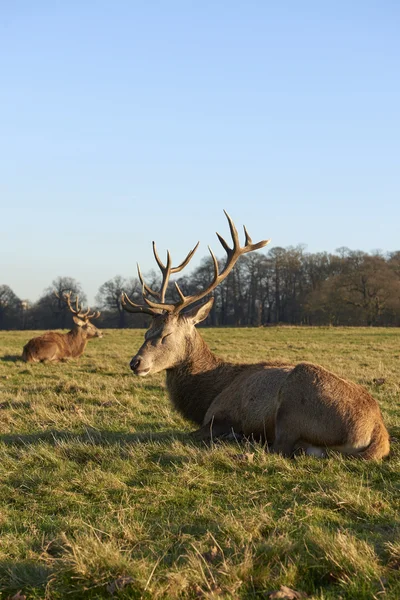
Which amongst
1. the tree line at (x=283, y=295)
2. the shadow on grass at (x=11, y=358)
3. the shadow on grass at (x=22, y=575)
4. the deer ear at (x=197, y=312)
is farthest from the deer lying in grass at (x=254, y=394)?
the tree line at (x=283, y=295)

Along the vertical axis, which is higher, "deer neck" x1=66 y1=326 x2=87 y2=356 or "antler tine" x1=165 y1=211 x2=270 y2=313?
"antler tine" x1=165 y1=211 x2=270 y2=313

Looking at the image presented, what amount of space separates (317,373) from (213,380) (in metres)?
2.04

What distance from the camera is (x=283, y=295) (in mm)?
71562

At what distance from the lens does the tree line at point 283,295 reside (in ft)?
185

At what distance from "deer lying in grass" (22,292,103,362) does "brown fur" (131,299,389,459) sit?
1183 cm

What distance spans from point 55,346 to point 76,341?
2.16 meters

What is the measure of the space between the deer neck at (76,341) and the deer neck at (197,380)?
520 inches

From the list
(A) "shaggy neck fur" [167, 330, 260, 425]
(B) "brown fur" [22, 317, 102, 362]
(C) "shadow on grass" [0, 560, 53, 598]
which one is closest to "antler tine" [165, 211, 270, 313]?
(A) "shaggy neck fur" [167, 330, 260, 425]

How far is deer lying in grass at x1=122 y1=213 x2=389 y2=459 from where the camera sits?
5.96m

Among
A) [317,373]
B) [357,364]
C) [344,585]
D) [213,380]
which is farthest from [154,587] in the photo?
[357,364]

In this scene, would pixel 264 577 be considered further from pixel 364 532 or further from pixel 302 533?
pixel 364 532

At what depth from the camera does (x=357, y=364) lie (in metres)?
18.1

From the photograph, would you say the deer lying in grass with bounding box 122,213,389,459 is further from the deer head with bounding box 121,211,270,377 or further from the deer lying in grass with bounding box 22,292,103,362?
the deer lying in grass with bounding box 22,292,103,362

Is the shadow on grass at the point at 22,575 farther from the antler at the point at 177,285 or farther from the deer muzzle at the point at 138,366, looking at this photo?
the antler at the point at 177,285
